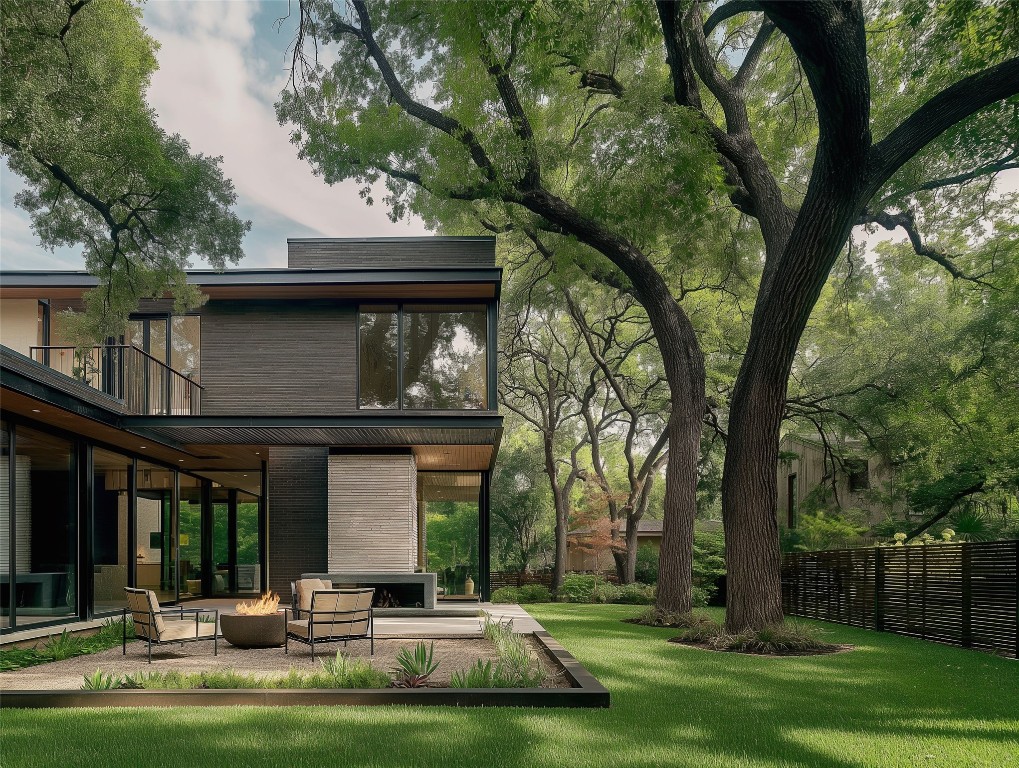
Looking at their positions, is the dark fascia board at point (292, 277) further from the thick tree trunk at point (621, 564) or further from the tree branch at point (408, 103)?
the thick tree trunk at point (621, 564)

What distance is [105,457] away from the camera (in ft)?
49.3

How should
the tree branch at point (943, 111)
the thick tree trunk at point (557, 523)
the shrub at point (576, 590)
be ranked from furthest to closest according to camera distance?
the thick tree trunk at point (557, 523) → the shrub at point (576, 590) → the tree branch at point (943, 111)

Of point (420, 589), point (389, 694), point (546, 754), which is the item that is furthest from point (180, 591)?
point (546, 754)

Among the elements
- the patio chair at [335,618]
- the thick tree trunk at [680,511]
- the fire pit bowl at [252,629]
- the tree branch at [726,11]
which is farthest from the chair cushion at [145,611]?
the tree branch at [726,11]

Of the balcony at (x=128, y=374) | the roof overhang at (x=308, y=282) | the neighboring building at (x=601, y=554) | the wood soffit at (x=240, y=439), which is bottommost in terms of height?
the neighboring building at (x=601, y=554)

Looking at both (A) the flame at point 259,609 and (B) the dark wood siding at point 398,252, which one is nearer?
(A) the flame at point 259,609

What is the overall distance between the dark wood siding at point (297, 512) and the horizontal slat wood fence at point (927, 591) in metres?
10.5

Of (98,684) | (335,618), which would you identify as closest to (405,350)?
(335,618)

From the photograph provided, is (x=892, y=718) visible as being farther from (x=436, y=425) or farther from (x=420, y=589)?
(x=420, y=589)

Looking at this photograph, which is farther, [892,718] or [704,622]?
[704,622]

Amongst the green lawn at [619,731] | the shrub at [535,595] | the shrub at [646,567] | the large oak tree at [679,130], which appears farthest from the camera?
the shrub at [646,567]

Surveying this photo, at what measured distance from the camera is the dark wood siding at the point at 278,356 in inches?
687

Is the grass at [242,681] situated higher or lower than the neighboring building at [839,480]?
lower

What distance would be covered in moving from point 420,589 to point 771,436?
779 cm
